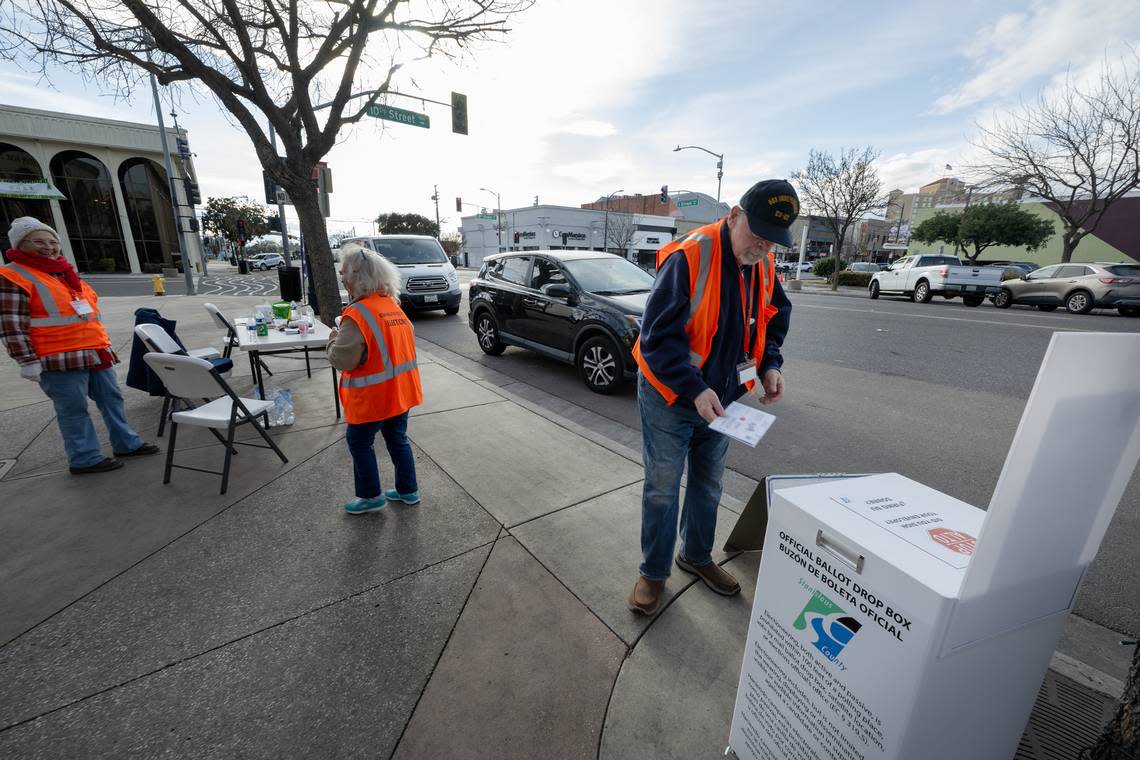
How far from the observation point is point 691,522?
2.57m

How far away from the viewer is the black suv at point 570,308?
19.3 ft

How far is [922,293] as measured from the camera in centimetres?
1783

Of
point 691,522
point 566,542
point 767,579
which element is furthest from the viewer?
point 566,542

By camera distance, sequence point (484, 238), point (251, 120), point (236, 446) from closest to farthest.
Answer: point (236, 446) < point (251, 120) < point (484, 238)

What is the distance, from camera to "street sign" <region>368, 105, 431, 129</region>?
10.2m

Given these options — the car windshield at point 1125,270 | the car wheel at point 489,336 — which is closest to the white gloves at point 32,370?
the car wheel at point 489,336

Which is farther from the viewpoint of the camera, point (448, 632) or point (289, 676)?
point (448, 632)

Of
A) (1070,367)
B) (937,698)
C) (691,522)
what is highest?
(1070,367)

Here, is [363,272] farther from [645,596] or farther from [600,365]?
[600,365]

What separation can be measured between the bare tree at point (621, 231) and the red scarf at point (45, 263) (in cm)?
5744

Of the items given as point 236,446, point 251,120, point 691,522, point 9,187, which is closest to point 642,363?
point 691,522

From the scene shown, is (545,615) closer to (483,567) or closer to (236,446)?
(483,567)

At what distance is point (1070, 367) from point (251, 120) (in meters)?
10.6

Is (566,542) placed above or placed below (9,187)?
below
